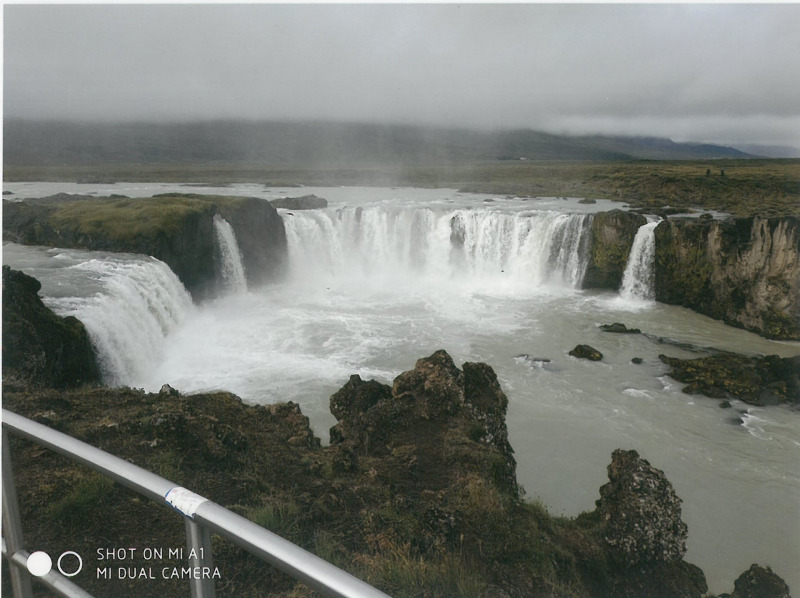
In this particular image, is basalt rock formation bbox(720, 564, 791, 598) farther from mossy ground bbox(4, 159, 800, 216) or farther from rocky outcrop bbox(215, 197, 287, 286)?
rocky outcrop bbox(215, 197, 287, 286)

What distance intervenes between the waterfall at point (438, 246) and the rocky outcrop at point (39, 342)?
41.8 feet

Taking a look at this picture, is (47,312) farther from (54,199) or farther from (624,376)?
(54,199)

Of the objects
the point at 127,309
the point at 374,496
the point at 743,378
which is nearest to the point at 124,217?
the point at 127,309

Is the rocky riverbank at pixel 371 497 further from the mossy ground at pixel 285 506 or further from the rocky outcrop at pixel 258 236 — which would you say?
→ the rocky outcrop at pixel 258 236

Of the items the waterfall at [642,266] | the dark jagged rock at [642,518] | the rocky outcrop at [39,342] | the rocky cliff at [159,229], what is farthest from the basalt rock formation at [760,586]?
the rocky cliff at [159,229]

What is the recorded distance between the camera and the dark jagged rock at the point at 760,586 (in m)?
5.04

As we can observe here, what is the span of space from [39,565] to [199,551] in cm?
55

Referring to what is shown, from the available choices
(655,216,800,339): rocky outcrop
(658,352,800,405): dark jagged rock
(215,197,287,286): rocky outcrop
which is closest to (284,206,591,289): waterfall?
(215,197,287,286): rocky outcrop

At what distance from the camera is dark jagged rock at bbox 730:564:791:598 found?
504 centimetres

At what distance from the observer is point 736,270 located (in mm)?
17656

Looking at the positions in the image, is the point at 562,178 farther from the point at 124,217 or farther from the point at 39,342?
the point at 39,342

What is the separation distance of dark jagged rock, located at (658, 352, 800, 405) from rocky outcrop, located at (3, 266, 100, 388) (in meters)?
12.5

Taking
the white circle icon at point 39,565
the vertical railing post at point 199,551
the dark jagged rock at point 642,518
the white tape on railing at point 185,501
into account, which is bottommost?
the dark jagged rock at point 642,518

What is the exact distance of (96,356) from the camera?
10.9 metres
